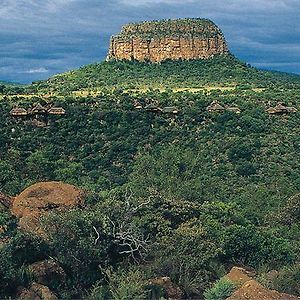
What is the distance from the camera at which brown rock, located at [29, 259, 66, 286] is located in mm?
23717

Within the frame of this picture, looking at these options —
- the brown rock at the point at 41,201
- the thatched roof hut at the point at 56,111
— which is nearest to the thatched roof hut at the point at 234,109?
the thatched roof hut at the point at 56,111

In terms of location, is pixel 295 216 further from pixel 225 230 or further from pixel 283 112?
pixel 283 112

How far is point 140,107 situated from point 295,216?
2437 centimetres

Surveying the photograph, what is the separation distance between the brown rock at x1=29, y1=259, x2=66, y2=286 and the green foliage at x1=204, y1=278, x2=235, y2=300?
5.31m

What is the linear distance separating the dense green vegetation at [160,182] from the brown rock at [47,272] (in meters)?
0.28

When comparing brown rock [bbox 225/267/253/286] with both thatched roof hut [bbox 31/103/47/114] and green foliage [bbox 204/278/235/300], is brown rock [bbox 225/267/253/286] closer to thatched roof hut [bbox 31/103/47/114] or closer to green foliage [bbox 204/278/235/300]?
green foliage [bbox 204/278/235/300]

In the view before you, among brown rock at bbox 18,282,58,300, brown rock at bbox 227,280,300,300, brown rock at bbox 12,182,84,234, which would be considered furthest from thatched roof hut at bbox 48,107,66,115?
brown rock at bbox 227,280,300,300

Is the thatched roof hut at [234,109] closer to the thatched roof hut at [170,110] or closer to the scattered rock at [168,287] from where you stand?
the thatched roof hut at [170,110]

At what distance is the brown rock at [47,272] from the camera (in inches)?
934

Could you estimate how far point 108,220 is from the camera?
87.1ft

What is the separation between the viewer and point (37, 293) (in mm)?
22547

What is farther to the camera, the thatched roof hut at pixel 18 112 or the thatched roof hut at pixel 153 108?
the thatched roof hut at pixel 153 108

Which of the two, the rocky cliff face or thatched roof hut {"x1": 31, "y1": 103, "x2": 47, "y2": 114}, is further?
the rocky cliff face

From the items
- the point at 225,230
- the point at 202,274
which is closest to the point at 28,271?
the point at 202,274
